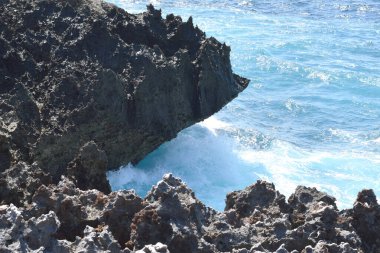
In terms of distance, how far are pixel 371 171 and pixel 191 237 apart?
1194 centimetres

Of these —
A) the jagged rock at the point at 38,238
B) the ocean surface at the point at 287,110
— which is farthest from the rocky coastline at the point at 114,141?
the ocean surface at the point at 287,110

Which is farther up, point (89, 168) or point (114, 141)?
point (89, 168)

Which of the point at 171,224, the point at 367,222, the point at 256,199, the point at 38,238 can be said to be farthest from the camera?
the point at 256,199

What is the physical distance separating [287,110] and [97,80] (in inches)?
446

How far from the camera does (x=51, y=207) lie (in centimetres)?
501

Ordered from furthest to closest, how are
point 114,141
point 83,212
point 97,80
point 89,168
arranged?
point 114,141 → point 97,80 → point 89,168 → point 83,212

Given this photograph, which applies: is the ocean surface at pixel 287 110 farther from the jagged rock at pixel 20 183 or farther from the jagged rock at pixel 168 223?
the jagged rock at pixel 168 223

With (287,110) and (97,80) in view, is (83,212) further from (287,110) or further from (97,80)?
(287,110)

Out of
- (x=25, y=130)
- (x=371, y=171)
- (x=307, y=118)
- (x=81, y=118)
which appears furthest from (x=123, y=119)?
(x=307, y=118)

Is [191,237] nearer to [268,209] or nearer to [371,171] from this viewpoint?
[268,209]

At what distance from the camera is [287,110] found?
20.4 meters

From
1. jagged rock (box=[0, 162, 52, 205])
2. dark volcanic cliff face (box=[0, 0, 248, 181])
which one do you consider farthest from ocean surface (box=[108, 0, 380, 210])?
jagged rock (box=[0, 162, 52, 205])

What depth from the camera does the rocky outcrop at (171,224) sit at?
13.0ft

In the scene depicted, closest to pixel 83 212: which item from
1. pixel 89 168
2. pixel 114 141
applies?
pixel 89 168
